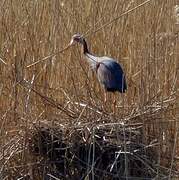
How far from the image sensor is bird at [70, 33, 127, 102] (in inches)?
104

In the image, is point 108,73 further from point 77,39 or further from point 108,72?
point 77,39

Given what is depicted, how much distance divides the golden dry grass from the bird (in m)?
0.09

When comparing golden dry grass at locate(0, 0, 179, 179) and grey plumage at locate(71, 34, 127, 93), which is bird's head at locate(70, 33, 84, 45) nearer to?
grey plumage at locate(71, 34, 127, 93)

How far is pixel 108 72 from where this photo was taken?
8.70 ft

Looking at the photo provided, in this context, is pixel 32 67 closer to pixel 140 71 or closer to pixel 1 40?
pixel 1 40

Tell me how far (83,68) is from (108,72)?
0.71 ft

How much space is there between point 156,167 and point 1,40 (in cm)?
84

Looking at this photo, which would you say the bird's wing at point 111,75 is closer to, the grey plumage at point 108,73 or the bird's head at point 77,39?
the grey plumage at point 108,73

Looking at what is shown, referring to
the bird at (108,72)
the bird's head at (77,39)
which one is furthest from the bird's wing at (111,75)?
the bird's head at (77,39)

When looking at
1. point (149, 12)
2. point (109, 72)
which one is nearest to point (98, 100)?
point (109, 72)

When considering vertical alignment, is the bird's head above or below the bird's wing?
above

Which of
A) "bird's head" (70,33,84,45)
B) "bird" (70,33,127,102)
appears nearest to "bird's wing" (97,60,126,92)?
"bird" (70,33,127,102)

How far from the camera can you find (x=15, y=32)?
9.41ft

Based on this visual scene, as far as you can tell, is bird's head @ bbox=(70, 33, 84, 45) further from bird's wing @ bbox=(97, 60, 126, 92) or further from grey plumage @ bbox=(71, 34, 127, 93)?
bird's wing @ bbox=(97, 60, 126, 92)
